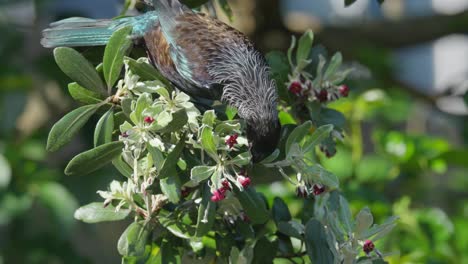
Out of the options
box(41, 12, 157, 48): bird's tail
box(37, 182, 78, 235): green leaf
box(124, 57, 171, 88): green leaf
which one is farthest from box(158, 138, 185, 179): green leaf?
box(37, 182, 78, 235): green leaf

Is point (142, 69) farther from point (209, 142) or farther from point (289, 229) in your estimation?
point (289, 229)

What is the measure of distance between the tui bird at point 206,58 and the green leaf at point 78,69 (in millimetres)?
93

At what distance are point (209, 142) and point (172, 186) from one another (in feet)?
0.24

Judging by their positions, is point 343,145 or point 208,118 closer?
point 208,118

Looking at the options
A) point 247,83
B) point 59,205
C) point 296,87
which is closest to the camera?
point 247,83

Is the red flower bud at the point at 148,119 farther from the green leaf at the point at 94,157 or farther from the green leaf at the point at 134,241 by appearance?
the green leaf at the point at 134,241

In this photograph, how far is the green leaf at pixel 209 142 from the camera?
90 cm

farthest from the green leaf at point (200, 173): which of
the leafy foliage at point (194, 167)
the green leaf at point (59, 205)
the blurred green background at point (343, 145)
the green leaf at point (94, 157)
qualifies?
the green leaf at point (59, 205)

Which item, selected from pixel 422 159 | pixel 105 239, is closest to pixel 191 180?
pixel 422 159

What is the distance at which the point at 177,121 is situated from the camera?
3.00 feet

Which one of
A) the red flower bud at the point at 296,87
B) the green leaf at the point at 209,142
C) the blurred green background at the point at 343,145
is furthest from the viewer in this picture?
the blurred green background at the point at 343,145

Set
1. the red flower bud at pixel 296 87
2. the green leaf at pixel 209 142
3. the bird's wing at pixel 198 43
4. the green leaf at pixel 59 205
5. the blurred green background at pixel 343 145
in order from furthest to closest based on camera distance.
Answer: the green leaf at pixel 59 205, the blurred green background at pixel 343 145, the red flower bud at pixel 296 87, the bird's wing at pixel 198 43, the green leaf at pixel 209 142

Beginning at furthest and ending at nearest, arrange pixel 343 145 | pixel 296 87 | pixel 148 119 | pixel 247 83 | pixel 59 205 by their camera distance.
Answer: pixel 59 205 → pixel 343 145 → pixel 296 87 → pixel 247 83 → pixel 148 119

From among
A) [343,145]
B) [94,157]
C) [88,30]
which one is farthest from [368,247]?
[343,145]
